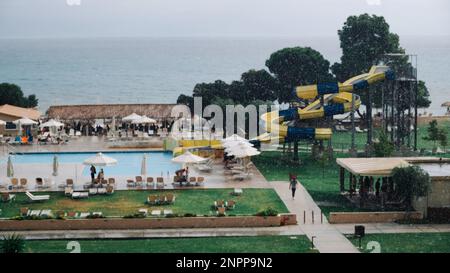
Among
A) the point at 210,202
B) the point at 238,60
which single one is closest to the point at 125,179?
the point at 210,202

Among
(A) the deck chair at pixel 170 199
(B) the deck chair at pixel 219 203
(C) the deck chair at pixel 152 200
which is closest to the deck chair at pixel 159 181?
(A) the deck chair at pixel 170 199

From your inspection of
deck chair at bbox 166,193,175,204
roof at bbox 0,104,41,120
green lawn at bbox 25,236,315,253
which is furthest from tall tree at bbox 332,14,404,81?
green lawn at bbox 25,236,315,253

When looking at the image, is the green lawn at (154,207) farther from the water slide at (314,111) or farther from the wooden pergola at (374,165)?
the water slide at (314,111)

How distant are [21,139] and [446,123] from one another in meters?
25.3

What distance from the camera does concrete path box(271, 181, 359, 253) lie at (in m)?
20.0

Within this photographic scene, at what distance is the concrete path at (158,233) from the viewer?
21.1 metres

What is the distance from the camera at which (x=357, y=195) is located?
85.8 ft

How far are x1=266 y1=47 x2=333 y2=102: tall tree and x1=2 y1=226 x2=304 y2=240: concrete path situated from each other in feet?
97.6

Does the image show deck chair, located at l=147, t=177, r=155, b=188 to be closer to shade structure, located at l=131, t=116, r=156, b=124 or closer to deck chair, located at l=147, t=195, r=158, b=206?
deck chair, located at l=147, t=195, r=158, b=206

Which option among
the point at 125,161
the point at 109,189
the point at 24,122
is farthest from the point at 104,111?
the point at 109,189

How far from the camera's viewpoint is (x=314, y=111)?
34281 mm

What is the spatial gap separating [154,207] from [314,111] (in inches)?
483

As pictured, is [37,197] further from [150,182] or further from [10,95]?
[10,95]

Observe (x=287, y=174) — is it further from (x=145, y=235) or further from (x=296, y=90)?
(x=145, y=235)
